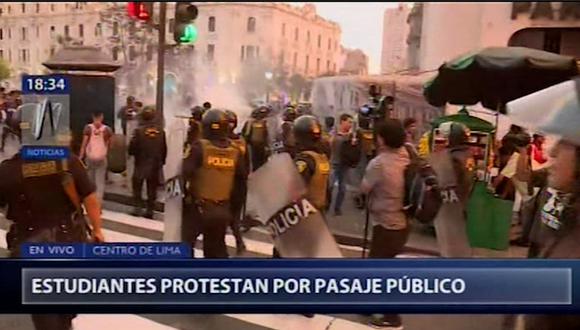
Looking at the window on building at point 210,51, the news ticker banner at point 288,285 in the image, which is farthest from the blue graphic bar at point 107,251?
the window on building at point 210,51

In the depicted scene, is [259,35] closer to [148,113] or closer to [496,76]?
[148,113]

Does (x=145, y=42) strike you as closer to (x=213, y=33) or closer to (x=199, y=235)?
(x=213, y=33)

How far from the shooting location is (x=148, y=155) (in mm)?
1885

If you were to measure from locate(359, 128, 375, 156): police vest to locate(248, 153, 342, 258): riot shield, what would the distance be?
0.24 m

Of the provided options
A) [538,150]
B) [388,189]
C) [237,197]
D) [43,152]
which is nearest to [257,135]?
[237,197]

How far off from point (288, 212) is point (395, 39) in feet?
2.22

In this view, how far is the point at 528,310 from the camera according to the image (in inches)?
76.0

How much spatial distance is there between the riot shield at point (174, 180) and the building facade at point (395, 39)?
69 cm

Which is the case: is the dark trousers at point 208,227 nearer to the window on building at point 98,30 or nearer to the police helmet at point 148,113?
the police helmet at point 148,113

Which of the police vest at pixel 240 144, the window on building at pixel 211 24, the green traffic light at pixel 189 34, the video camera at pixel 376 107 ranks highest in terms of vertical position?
the window on building at pixel 211 24

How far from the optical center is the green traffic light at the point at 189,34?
179 centimetres

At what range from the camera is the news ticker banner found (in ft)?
6.19

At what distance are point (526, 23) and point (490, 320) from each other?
1.00 m

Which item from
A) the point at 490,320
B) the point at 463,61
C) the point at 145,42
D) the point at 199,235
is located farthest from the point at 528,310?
the point at 145,42
